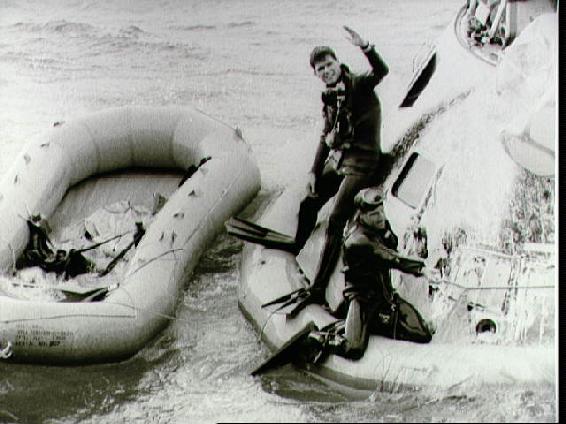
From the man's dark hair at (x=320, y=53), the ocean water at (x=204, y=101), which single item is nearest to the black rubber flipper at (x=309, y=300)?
the ocean water at (x=204, y=101)

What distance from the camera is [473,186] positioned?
3.07m

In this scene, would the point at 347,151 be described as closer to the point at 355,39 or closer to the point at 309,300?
the point at 355,39

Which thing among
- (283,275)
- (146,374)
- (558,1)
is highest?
(558,1)

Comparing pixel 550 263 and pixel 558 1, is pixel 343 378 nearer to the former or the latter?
pixel 550 263

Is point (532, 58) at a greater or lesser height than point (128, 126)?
greater

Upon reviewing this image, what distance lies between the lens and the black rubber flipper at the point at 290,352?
2953mm

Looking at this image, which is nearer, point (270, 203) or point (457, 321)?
point (457, 321)

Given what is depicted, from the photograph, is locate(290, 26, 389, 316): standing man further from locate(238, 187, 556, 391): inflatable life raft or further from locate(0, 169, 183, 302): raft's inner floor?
locate(0, 169, 183, 302): raft's inner floor

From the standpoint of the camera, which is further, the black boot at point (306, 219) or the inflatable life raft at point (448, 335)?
the black boot at point (306, 219)

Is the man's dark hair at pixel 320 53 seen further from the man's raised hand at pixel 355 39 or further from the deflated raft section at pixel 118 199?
the deflated raft section at pixel 118 199

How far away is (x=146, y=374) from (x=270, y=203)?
67cm

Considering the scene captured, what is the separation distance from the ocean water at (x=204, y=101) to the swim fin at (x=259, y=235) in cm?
8

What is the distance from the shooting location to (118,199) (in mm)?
3469

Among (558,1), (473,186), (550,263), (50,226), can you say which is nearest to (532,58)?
(558,1)
